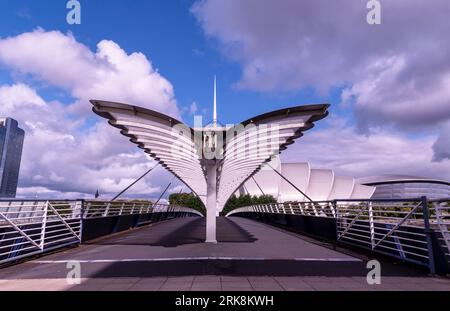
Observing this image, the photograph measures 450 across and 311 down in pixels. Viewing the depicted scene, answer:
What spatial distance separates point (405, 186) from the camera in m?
110

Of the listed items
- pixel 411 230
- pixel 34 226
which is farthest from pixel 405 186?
pixel 34 226

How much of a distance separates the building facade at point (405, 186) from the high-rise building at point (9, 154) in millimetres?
150949

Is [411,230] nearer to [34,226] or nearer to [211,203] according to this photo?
[211,203]

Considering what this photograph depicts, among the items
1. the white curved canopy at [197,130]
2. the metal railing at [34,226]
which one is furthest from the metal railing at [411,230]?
the metal railing at [34,226]

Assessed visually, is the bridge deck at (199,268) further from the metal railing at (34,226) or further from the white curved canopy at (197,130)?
the white curved canopy at (197,130)

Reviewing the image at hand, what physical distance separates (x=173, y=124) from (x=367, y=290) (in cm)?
806

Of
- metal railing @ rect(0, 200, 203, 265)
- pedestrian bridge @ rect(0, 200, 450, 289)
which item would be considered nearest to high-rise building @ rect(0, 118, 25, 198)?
metal railing @ rect(0, 200, 203, 265)

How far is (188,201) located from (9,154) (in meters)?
125

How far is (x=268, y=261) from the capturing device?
8.01 m

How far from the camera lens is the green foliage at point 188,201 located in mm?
108544

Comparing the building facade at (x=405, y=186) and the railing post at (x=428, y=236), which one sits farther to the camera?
the building facade at (x=405, y=186)

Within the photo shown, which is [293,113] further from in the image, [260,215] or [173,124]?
[260,215]

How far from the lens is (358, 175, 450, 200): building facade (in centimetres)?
10975
